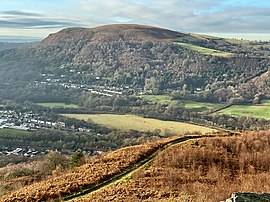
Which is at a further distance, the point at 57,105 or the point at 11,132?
the point at 57,105

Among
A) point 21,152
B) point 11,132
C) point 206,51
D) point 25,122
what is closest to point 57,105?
point 25,122

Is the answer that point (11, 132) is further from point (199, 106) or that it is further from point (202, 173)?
point (202, 173)

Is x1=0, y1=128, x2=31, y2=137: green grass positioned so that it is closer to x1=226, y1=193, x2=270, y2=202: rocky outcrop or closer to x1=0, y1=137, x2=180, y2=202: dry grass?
x1=0, y1=137, x2=180, y2=202: dry grass

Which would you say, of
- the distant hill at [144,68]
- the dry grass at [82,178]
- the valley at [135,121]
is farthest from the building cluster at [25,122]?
the dry grass at [82,178]

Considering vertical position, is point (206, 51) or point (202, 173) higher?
point (206, 51)

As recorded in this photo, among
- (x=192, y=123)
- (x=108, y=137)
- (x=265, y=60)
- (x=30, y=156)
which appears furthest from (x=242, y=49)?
(x=30, y=156)

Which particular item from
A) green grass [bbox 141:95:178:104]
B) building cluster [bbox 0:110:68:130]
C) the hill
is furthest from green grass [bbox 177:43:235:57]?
the hill

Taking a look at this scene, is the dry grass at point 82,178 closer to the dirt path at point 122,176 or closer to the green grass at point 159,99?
the dirt path at point 122,176
